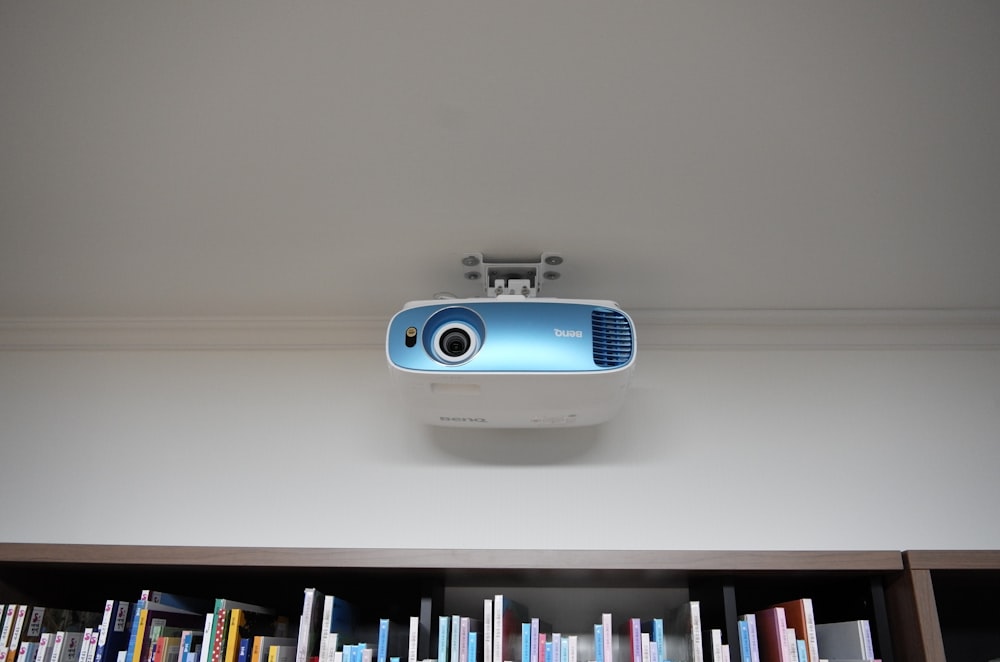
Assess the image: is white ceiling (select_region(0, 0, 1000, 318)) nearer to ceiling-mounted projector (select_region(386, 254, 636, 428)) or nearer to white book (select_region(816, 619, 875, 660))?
ceiling-mounted projector (select_region(386, 254, 636, 428))

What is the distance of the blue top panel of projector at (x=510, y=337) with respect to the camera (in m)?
1.64

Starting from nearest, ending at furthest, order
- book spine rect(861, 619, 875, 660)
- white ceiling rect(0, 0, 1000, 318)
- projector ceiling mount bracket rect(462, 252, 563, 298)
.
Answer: white ceiling rect(0, 0, 1000, 318) < book spine rect(861, 619, 875, 660) < projector ceiling mount bracket rect(462, 252, 563, 298)

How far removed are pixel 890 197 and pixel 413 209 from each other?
965mm

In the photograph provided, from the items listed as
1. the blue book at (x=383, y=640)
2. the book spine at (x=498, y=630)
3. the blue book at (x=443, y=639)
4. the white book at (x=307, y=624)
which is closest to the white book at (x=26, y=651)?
the white book at (x=307, y=624)

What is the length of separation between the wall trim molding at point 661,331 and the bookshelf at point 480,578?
62 cm

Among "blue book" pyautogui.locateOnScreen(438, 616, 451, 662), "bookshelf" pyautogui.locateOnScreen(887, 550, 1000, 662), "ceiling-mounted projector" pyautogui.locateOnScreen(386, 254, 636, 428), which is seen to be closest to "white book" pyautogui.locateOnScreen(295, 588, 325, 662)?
"blue book" pyautogui.locateOnScreen(438, 616, 451, 662)

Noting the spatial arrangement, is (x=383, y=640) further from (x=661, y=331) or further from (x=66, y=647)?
(x=661, y=331)

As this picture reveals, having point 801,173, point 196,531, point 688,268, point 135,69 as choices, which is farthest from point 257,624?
point 801,173

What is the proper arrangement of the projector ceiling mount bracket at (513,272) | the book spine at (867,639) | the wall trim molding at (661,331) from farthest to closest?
the wall trim molding at (661,331) → the projector ceiling mount bracket at (513,272) → the book spine at (867,639)

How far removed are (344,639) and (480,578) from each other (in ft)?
1.00

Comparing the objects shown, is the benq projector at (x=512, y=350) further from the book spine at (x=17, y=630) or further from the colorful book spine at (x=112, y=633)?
the book spine at (x=17, y=630)

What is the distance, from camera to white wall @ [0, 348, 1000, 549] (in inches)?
74.5

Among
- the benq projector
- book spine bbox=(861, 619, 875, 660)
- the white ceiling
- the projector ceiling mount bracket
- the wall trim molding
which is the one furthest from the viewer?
the wall trim molding

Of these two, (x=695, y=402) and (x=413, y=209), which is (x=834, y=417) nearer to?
(x=695, y=402)
